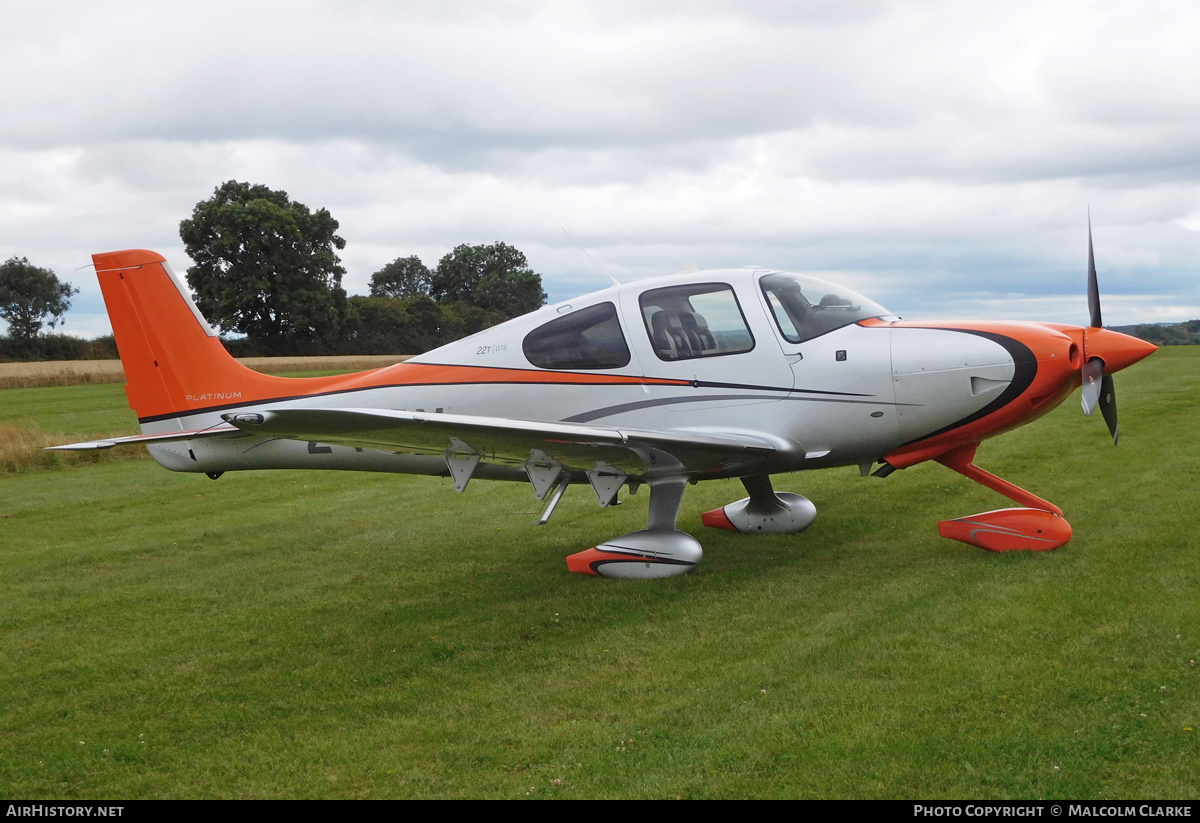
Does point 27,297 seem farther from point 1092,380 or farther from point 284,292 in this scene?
point 1092,380

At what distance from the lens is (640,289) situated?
8.16 m

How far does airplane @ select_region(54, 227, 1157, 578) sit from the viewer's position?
7.31 m

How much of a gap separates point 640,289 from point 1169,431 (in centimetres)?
1122

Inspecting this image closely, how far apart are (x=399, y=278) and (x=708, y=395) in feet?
236

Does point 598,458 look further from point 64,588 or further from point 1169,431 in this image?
point 1169,431

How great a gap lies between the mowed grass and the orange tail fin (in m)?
1.72

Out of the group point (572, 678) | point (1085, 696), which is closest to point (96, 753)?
point (572, 678)

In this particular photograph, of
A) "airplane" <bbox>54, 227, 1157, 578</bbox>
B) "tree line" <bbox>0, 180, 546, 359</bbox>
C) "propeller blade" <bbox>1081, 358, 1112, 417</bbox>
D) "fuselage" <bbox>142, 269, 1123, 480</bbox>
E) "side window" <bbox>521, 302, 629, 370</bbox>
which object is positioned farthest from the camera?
"tree line" <bbox>0, 180, 546, 359</bbox>

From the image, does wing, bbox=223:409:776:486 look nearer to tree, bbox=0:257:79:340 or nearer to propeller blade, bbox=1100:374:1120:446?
propeller blade, bbox=1100:374:1120:446

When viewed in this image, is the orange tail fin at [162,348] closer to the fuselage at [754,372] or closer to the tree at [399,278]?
the fuselage at [754,372]

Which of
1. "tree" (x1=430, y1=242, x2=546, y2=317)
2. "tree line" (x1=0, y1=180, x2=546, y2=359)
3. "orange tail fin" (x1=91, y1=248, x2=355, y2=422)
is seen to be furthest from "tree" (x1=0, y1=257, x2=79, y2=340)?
"orange tail fin" (x1=91, y1=248, x2=355, y2=422)

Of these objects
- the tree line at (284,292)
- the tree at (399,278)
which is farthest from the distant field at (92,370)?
the tree at (399,278)

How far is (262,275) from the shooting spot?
2295 inches

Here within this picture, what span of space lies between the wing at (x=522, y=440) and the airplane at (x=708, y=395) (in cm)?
3
